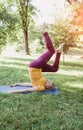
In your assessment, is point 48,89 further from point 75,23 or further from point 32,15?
point 32,15

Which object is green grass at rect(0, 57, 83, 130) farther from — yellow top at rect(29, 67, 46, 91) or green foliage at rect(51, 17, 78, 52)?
green foliage at rect(51, 17, 78, 52)

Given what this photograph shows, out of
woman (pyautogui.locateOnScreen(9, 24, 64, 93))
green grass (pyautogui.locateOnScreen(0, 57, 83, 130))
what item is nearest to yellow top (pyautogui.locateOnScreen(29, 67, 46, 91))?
woman (pyautogui.locateOnScreen(9, 24, 64, 93))

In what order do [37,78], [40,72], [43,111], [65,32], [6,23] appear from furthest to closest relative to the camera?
[6,23], [65,32], [40,72], [37,78], [43,111]

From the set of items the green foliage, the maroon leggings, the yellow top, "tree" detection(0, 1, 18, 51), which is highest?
the maroon leggings

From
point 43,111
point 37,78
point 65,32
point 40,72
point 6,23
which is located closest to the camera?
point 43,111

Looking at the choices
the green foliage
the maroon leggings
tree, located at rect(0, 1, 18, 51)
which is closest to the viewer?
the maroon leggings

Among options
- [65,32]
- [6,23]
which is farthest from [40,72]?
[6,23]

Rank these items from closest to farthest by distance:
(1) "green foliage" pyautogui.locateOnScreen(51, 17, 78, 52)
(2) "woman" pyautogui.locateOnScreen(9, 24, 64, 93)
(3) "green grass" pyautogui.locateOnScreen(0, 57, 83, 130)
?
1. (3) "green grass" pyautogui.locateOnScreen(0, 57, 83, 130)
2. (2) "woman" pyautogui.locateOnScreen(9, 24, 64, 93)
3. (1) "green foliage" pyautogui.locateOnScreen(51, 17, 78, 52)

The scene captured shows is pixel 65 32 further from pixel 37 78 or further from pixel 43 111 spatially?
pixel 43 111

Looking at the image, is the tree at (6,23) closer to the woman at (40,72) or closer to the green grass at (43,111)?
the woman at (40,72)

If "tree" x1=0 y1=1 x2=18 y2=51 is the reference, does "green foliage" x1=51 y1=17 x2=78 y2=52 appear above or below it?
above

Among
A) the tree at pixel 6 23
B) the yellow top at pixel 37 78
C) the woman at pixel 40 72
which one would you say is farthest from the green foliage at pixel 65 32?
the tree at pixel 6 23

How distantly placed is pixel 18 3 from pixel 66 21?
13103 millimetres

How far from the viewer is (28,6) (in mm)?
26500
